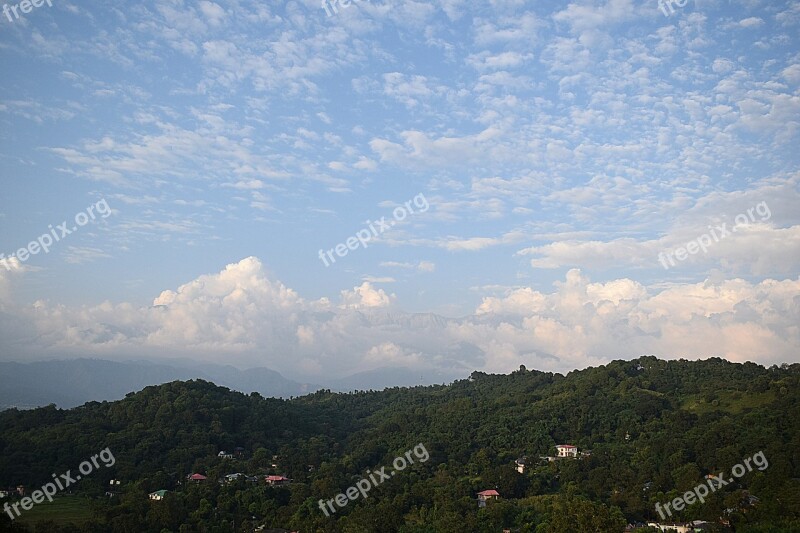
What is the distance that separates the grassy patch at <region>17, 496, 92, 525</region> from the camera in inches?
1436

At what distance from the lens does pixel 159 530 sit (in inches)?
1353

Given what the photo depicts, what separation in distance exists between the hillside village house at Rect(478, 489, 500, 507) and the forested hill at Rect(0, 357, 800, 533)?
3.16 feet

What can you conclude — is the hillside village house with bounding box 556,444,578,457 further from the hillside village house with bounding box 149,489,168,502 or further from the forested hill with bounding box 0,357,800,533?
the hillside village house with bounding box 149,489,168,502

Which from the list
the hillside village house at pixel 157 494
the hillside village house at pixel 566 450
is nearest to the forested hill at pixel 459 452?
the hillside village house at pixel 157 494

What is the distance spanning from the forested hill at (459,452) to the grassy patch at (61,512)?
112 cm

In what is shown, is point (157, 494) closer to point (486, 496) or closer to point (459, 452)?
point (486, 496)

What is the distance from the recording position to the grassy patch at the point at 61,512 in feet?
120

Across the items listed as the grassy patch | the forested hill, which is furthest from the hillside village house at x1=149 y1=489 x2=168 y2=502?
the grassy patch

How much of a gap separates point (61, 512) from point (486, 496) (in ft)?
85.2

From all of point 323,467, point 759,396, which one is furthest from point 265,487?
point 759,396

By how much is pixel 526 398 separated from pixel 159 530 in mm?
41116

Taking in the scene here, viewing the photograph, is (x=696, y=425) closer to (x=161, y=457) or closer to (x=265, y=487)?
(x=265, y=487)

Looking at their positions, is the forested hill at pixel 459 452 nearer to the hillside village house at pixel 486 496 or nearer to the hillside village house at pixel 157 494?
the hillside village house at pixel 157 494

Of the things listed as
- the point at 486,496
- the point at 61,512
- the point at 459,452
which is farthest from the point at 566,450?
the point at 61,512
